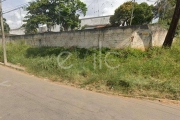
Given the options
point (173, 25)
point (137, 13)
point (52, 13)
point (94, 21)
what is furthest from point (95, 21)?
point (173, 25)

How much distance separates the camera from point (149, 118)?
3375mm

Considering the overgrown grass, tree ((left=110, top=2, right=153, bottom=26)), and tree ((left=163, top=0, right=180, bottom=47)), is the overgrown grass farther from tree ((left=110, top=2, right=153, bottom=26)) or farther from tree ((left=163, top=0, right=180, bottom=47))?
tree ((left=110, top=2, right=153, bottom=26))

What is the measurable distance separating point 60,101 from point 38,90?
135 cm

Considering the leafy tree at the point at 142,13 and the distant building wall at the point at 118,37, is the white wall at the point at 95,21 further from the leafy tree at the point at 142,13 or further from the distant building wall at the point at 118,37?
the distant building wall at the point at 118,37

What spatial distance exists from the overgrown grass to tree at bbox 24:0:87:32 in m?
14.2

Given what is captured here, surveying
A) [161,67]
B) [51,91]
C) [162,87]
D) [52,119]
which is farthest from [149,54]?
[52,119]

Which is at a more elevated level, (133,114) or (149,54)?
(149,54)

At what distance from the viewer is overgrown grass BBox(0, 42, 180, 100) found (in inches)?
201

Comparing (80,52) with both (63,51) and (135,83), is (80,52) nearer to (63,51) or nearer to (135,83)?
(63,51)

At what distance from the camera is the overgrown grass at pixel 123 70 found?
510 centimetres

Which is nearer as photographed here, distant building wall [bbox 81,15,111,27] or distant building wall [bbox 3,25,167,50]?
distant building wall [bbox 3,25,167,50]

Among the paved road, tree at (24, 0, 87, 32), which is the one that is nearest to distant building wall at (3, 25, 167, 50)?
the paved road

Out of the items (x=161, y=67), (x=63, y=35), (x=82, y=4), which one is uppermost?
(x=82, y=4)

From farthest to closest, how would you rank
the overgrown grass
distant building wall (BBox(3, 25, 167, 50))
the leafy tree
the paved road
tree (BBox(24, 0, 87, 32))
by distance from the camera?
tree (BBox(24, 0, 87, 32))
the leafy tree
distant building wall (BBox(3, 25, 167, 50))
the overgrown grass
the paved road
